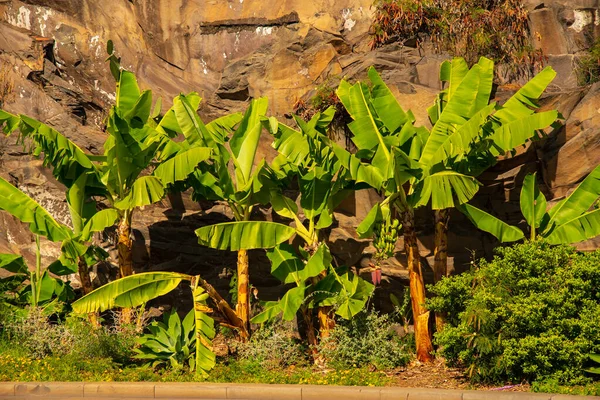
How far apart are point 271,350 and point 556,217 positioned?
18.1 ft

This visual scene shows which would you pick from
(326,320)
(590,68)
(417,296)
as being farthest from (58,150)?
(590,68)

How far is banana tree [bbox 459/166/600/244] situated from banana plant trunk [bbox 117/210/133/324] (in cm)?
631

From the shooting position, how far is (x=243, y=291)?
1744 cm

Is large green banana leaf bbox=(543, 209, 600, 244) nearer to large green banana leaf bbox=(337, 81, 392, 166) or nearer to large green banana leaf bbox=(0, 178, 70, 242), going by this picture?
large green banana leaf bbox=(337, 81, 392, 166)

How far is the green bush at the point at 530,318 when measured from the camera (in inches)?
562

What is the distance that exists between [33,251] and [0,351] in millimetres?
3379

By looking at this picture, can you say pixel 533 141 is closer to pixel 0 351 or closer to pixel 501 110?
pixel 501 110

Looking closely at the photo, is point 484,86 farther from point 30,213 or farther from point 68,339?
point 68,339

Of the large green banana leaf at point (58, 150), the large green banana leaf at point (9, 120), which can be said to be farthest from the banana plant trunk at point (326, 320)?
the large green banana leaf at point (9, 120)

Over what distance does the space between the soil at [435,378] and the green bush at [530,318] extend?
9.5 inches

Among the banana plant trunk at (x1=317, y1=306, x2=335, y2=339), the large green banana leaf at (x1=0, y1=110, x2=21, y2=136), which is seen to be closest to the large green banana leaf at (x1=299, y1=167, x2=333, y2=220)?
the banana plant trunk at (x1=317, y1=306, x2=335, y2=339)

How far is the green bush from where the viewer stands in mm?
14266

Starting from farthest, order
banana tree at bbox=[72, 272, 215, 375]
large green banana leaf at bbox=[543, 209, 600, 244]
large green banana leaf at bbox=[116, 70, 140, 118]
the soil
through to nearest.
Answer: large green banana leaf at bbox=[116, 70, 140, 118]
banana tree at bbox=[72, 272, 215, 375]
large green banana leaf at bbox=[543, 209, 600, 244]
the soil

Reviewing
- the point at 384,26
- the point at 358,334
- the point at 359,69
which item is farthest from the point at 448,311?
the point at 384,26
